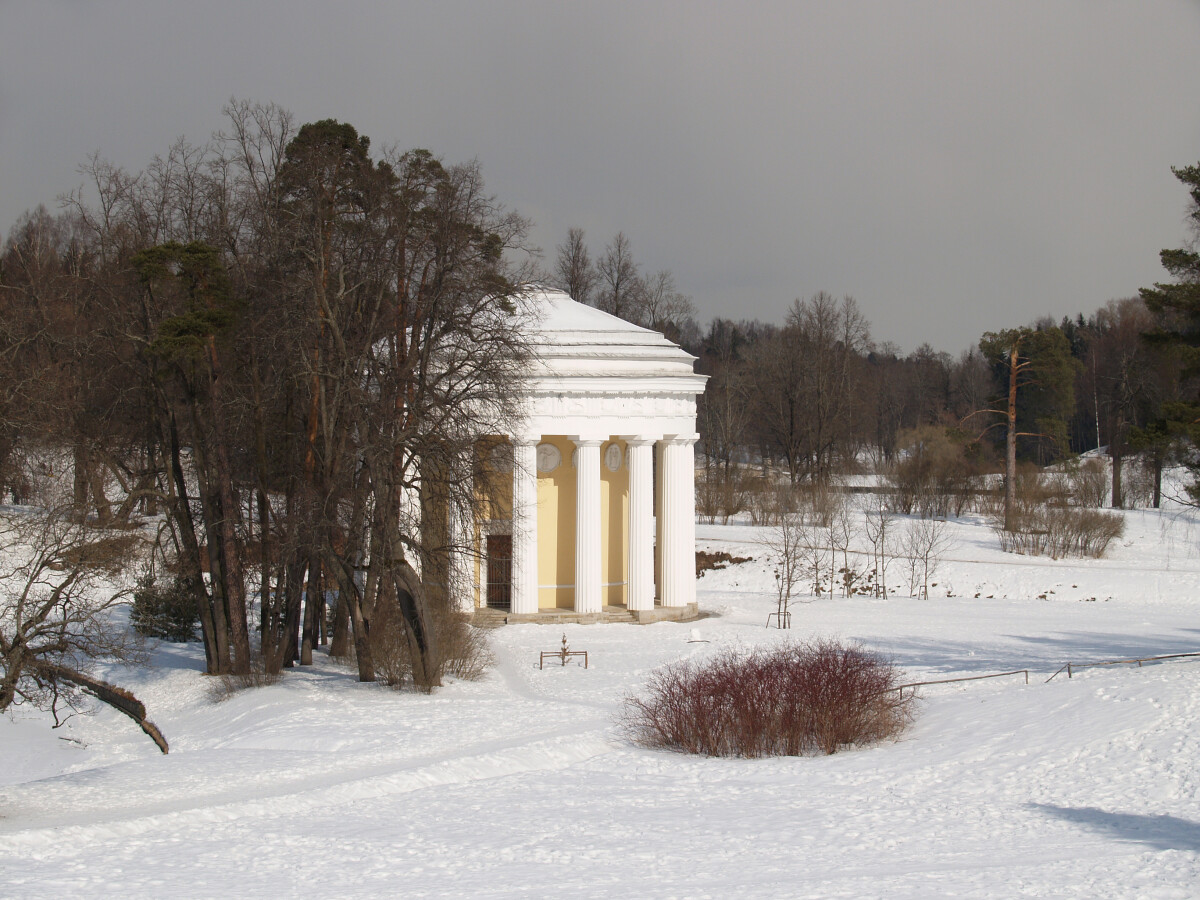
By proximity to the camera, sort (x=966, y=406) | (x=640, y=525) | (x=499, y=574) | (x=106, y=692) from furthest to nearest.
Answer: (x=966, y=406) < (x=499, y=574) < (x=640, y=525) < (x=106, y=692)

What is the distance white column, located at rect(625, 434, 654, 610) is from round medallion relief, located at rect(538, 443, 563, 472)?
84.3 inches

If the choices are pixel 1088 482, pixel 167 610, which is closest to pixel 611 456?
pixel 167 610

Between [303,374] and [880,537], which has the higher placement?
[303,374]

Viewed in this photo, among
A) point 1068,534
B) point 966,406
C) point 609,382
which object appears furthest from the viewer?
point 966,406

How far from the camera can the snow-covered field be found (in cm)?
1060

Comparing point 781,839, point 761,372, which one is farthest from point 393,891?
point 761,372

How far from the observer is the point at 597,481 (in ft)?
100

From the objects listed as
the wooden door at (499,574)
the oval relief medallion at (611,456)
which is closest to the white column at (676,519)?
the oval relief medallion at (611,456)

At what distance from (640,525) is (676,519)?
1.11 metres

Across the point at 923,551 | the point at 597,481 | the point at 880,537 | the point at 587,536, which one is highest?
the point at 597,481

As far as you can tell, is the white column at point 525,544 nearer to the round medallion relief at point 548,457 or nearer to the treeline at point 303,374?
the round medallion relief at point 548,457

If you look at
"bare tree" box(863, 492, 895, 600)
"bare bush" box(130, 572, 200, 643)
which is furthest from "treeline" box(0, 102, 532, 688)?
"bare tree" box(863, 492, 895, 600)

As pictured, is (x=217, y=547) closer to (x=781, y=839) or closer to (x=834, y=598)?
(x=781, y=839)

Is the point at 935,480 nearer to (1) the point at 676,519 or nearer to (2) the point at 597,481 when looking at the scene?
(1) the point at 676,519
